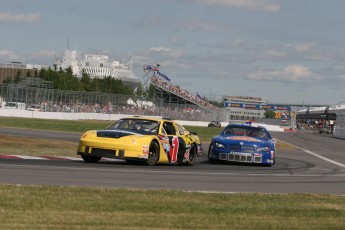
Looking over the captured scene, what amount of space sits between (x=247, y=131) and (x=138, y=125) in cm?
510

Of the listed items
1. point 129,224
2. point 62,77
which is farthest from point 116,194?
point 62,77

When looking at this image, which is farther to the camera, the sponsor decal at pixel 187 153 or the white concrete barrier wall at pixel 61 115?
the white concrete barrier wall at pixel 61 115

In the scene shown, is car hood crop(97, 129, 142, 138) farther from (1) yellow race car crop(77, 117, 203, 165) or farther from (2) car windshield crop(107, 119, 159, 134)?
(2) car windshield crop(107, 119, 159, 134)

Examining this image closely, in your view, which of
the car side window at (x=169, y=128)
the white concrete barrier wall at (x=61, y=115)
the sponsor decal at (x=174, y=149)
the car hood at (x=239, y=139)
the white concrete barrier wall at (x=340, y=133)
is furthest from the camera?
the white concrete barrier wall at (x=61, y=115)

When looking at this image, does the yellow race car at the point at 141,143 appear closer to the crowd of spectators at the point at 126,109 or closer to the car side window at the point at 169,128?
the car side window at the point at 169,128

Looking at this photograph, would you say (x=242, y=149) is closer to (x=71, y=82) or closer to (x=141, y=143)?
(x=141, y=143)

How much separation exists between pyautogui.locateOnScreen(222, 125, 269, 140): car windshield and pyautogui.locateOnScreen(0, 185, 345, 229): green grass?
1152 centimetres

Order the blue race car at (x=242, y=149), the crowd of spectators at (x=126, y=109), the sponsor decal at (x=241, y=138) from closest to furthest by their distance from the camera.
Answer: the blue race car at (x=242, y=149), the sponsor decal at (x=241, y=138), the crowd of spectators at (x=126, y=109)

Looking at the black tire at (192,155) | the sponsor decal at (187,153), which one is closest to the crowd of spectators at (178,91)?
the black tire at (192,155)

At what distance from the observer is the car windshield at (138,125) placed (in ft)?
65.4

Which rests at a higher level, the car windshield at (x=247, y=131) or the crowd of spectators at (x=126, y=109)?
the crowd of spectators at (x=126, y=109)

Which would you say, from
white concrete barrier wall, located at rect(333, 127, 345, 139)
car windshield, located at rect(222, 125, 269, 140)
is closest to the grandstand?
white concrete barrier wall, located at rect(333, 127, 345, 139)

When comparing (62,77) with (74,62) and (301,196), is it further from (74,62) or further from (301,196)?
(301,196)

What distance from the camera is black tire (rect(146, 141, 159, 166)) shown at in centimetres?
1940
